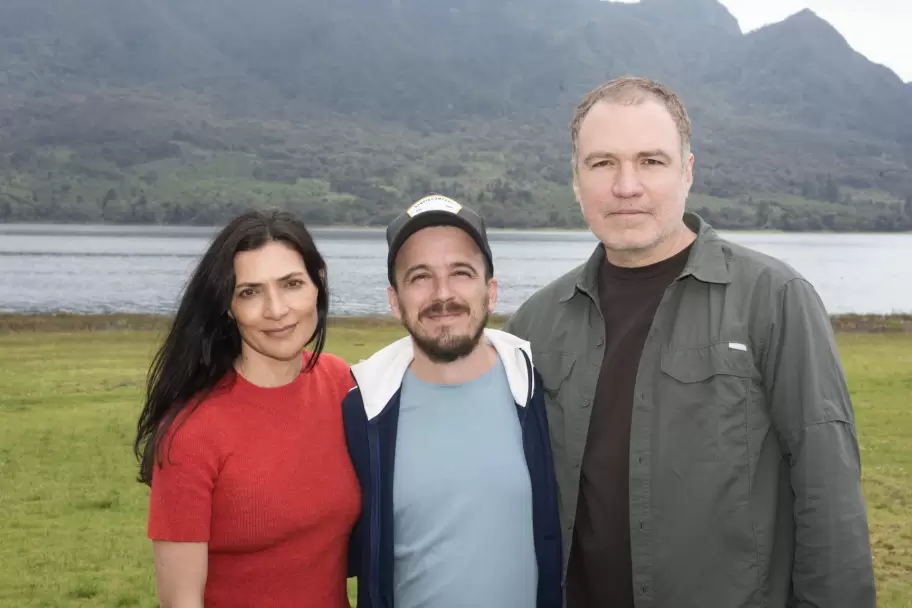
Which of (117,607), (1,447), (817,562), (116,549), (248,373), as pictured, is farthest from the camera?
(1,447)

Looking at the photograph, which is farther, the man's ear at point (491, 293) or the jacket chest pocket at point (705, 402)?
the man's ear at point (491, 293)

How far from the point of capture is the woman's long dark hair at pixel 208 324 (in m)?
3.72

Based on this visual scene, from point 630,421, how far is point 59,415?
1650 cm

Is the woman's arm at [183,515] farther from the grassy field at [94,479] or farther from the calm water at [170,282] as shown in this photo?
the calm water at [170,282]

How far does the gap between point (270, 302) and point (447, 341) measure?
841 millimetres

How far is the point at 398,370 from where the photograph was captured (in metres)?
3.89

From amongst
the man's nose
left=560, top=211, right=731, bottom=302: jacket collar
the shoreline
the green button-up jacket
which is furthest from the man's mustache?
the shoreline

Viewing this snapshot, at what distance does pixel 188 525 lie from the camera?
3.32 meters

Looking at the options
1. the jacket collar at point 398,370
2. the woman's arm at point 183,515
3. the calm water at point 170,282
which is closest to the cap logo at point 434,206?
the jacket collar at point 398,370

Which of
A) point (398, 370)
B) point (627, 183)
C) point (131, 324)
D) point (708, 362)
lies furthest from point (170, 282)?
point (708, 362)

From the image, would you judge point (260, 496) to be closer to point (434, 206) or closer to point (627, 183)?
point (434, 206)

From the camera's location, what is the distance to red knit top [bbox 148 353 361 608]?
3365mm

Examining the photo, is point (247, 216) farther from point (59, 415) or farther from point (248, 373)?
point (59, 415)

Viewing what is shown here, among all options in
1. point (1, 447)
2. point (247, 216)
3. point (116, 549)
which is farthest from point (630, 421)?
point (1, 447)
